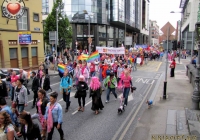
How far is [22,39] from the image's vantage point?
21359 millimetres

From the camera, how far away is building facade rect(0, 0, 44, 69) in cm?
2025

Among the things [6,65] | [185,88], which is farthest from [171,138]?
[6,65]

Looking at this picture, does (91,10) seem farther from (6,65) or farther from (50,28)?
(6,65)

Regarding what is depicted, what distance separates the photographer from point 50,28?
1313 inches

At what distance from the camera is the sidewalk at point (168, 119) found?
7.03m

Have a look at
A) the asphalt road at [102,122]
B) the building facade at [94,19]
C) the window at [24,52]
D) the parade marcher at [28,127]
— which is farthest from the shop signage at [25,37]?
the building facade at [94,19]

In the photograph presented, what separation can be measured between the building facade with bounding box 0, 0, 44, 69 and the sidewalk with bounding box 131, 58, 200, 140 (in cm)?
1499

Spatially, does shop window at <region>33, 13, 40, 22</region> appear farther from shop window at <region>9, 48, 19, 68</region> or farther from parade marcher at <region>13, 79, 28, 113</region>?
parade marcher at <region>13, 79, 28, 113</region>

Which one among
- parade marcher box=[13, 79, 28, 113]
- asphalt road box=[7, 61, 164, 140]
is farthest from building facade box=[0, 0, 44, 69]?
parade marcher box=[13, 79, 28, 113]

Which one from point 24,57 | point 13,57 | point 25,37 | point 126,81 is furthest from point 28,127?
point 24,57

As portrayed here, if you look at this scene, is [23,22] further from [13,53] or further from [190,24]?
[190,24]

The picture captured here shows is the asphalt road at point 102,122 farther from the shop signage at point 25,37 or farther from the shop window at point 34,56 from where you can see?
the shop window at point 34,56

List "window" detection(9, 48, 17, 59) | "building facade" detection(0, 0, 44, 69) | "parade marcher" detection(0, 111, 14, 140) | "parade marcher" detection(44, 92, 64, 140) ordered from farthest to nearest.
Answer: "window" detection(9, 48, 17, 59) → "building facade" detection(0, 0, 44, 69) → "parade marcher" detection(44, 92, 64, 140) → "parade marcher" detection(0, 111, 14, 140)

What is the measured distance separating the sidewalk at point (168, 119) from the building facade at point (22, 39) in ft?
49.2
